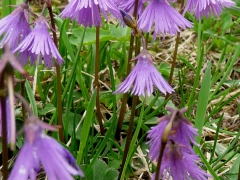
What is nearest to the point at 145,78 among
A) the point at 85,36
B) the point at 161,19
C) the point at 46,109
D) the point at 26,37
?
the point at 161,19

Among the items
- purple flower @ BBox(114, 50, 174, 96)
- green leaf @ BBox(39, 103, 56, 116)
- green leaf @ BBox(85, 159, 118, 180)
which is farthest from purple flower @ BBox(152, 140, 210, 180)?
green leaf @ BBox(39, 103, 56, 116)

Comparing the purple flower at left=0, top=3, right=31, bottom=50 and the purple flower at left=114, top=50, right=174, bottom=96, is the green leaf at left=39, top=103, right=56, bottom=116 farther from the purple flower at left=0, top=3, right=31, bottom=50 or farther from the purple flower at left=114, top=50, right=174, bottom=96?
the purple flower at left=114, top=50, right=174, bottom=96

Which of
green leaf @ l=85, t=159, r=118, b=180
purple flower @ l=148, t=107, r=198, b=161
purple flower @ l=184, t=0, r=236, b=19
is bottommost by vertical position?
green leaf @ l=85, t=159, r=118, b=180

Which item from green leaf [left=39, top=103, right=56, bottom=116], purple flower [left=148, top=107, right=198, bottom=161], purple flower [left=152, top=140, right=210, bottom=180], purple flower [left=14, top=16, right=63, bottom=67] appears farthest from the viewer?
green leaf [left=39, top=103, right=56, bottom=116]

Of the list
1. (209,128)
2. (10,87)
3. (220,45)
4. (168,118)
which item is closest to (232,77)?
(220,45)

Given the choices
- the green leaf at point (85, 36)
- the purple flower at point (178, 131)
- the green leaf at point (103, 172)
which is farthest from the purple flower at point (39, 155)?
the green leaf at point (85, 36)

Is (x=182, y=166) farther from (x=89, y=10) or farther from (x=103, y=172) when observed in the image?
(x=89, y=10)

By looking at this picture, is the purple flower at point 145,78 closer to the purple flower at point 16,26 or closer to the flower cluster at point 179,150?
the flower cluster at point 179,150
